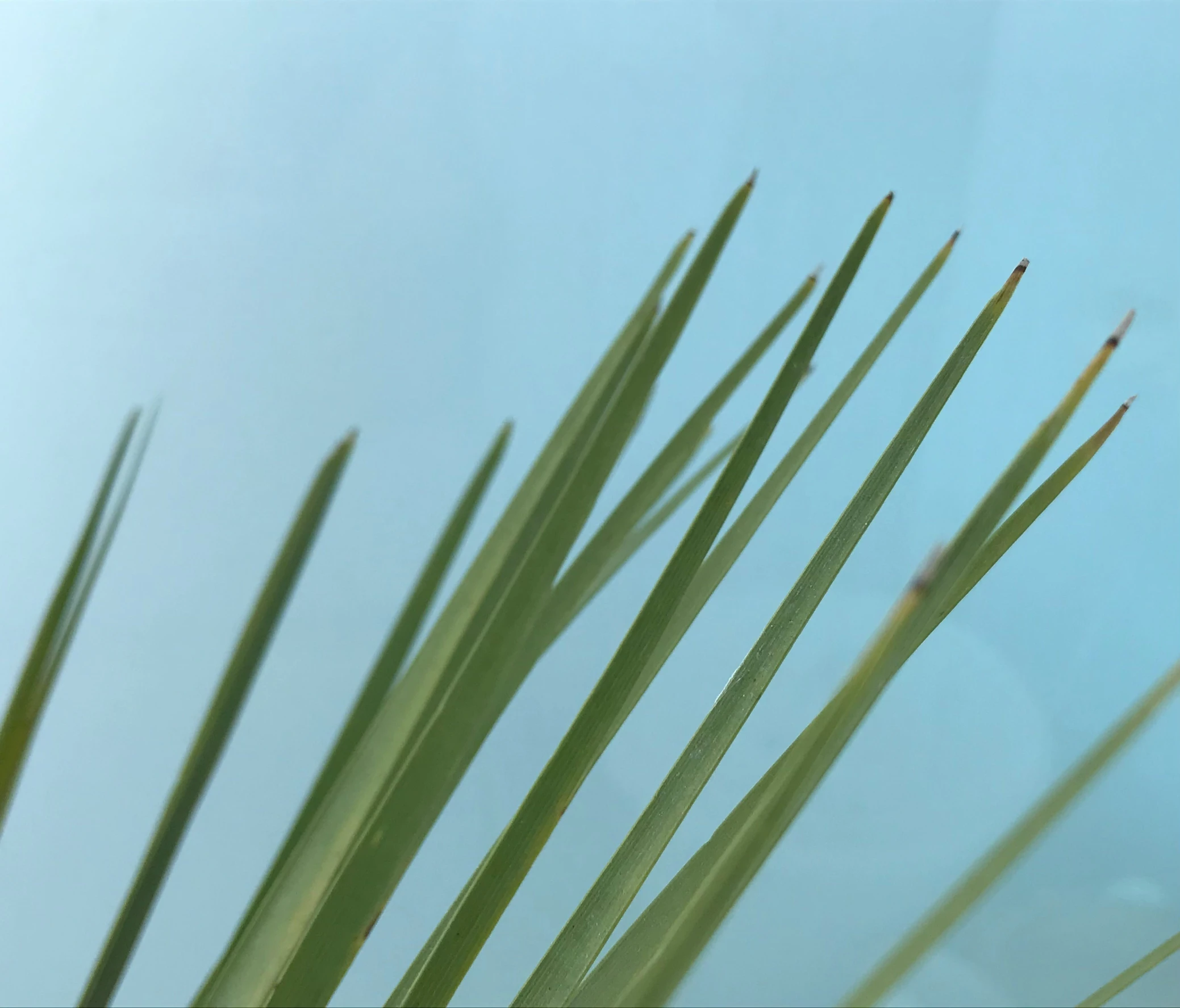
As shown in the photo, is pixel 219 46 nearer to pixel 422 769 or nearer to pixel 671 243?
pixel 671 243

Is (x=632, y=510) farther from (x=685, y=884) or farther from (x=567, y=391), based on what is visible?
(x=567, y=391)

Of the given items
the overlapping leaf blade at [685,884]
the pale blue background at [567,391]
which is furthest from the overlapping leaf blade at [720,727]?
the pale blue background at [567,391]

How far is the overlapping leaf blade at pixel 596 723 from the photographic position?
0.28ft

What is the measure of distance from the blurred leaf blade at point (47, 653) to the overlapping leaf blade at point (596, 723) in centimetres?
5

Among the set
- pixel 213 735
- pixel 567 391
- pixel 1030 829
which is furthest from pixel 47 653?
pixel 567 391

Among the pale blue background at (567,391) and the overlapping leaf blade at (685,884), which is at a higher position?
the pale blue background at (567,391)

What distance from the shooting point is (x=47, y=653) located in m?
0.11

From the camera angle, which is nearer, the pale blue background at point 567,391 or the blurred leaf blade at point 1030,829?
the blurred leaf blade at point 1030,829

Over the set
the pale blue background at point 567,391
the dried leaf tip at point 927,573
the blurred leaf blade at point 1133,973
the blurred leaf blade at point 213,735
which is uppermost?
the pale blue background at point 567,391

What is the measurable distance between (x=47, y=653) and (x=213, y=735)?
0.08 ft

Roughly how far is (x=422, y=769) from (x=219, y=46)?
75 centimetres

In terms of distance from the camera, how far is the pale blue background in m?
0.65

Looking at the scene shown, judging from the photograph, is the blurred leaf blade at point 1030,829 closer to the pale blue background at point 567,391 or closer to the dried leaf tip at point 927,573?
the dried leaf tip at point 927,573

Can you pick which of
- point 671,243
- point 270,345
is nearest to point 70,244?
point 270,345
